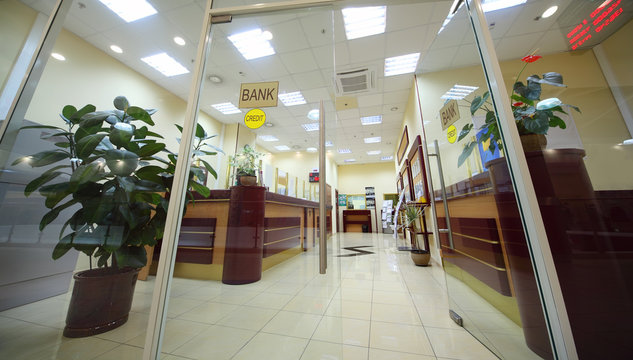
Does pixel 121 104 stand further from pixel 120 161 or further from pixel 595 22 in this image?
pixel 595 22

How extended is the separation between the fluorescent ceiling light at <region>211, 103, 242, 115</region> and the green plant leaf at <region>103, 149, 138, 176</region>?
0.73 m

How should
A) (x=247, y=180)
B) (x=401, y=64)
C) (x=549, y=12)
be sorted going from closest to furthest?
1. (x=549, y=12)
2. (x=247, y=180)
3. (x=401, y=64)

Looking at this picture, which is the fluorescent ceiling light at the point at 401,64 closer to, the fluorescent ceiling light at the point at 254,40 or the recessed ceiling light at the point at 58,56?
the fluorescent ceiling light at the point at 254,40

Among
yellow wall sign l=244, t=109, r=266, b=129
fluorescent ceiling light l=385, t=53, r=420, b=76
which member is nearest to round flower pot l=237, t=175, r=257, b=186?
yellow wall sign l=244, t=109, r=266, b=129

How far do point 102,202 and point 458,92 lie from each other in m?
3.01

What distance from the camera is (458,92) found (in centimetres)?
166

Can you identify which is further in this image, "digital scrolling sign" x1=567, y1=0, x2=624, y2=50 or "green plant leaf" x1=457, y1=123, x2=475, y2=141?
"green plant leaf" x1=457, y1=123, x2=475, y2=141

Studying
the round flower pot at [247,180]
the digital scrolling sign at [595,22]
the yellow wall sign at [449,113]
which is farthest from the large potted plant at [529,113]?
the round flower pot at [247,180]

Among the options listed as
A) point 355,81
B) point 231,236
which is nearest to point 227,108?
point 231,236

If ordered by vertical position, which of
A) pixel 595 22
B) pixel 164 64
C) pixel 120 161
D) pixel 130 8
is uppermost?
pixel 130 8

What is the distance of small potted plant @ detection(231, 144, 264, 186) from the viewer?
7.01ft

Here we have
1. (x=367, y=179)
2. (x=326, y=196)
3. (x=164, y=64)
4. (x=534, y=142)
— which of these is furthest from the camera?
(x=367, y=179)

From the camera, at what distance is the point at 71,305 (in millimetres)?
1282

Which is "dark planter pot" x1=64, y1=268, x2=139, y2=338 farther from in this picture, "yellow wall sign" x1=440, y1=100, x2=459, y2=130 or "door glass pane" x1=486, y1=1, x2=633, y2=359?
"yellow wall sign" x1=440, y1=100, x2=459, y2=130
